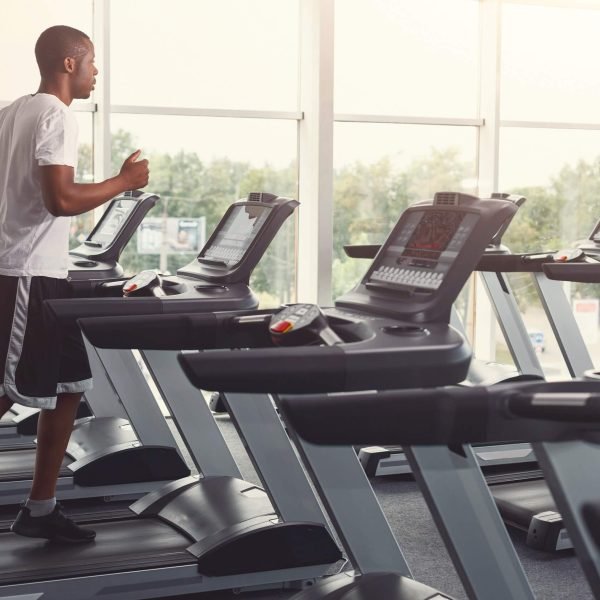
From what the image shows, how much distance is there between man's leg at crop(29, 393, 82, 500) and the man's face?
907 mm

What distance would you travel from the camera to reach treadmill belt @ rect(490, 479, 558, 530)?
3.55 m

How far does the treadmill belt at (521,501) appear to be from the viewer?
3549mm

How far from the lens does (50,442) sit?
2910 millimetres

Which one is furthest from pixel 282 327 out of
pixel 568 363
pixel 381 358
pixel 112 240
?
pixel 568 363

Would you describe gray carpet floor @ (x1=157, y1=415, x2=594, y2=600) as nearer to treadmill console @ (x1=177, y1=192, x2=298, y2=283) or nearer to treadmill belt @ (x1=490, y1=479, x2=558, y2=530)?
treadmill belt @ (x1=490, y1=479, x2=558, y2=530)

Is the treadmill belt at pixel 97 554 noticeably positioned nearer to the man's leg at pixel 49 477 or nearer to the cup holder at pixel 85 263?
the man's leg at pixel 49 477

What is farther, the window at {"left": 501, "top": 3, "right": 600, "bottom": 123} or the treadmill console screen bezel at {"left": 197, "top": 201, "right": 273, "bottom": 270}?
the window at {"left": 501, "top": 3, "right": 600, "bottom": 123}

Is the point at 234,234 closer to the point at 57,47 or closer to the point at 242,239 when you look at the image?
the point at 242,239

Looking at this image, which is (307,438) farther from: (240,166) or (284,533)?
(240,166)

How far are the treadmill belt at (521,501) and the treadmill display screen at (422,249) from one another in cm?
130

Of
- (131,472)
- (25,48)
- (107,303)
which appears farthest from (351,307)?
(25,48)

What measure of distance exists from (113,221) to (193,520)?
1.66 meters

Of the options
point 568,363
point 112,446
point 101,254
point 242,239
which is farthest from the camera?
point 568,363

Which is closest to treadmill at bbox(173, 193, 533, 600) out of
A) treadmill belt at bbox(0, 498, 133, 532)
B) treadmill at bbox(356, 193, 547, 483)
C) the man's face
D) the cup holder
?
the man's face
